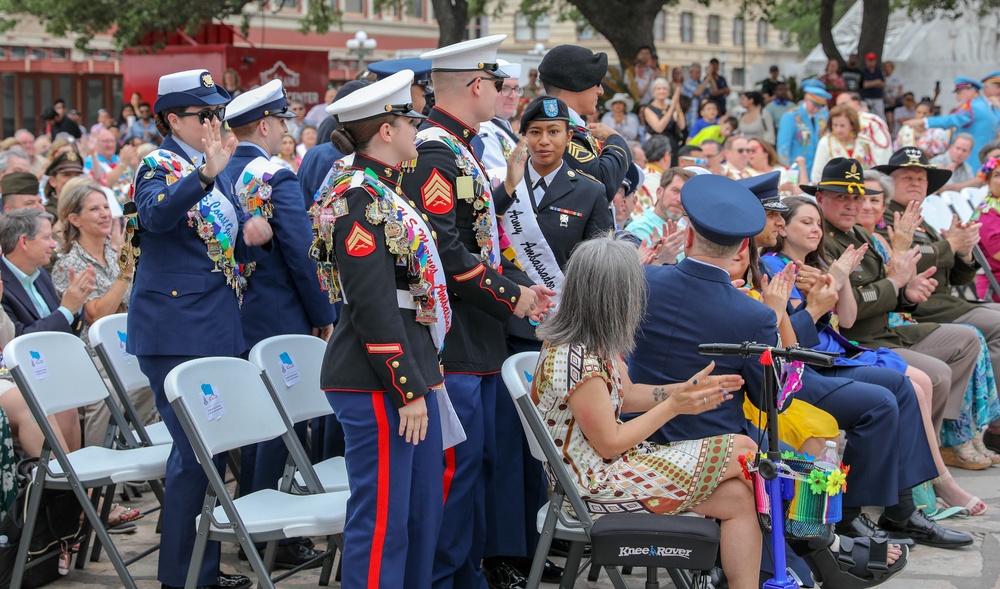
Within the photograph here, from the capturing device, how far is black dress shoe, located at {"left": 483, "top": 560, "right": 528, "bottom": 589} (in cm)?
439

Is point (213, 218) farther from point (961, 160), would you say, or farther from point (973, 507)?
point (961, 160)

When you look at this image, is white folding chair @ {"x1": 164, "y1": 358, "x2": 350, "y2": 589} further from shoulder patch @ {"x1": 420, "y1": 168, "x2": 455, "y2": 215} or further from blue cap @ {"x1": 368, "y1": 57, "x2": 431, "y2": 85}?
blue cap @ {"x1": 368, "y1": 57, "x2": 431, "y2": 85}

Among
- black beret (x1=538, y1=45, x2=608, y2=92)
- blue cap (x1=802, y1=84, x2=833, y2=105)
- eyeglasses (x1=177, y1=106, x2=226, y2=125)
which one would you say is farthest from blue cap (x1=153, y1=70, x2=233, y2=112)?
blue cap (x1=802, y1=84, x2=833, y2=105)

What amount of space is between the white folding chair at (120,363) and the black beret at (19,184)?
8.59ft

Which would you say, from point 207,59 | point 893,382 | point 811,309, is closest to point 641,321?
point 811,309

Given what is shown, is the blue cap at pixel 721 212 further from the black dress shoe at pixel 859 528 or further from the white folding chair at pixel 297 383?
the black dress shoe at pixel 859 528

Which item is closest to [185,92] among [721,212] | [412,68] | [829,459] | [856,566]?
[412,68]

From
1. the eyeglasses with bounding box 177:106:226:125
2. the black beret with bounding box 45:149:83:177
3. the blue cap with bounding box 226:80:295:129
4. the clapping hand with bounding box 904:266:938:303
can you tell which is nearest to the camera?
the eyeglasses with bounding box 177:106:226:125

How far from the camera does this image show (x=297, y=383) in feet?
14.5

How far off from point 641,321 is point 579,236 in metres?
0.85

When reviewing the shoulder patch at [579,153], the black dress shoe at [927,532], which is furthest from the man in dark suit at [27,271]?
the black dress shoe at [927,532]

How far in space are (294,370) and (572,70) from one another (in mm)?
1727

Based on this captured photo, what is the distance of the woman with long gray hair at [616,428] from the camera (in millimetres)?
3516

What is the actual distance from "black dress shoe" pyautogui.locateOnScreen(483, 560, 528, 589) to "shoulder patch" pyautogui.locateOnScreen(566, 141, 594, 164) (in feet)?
5.49
